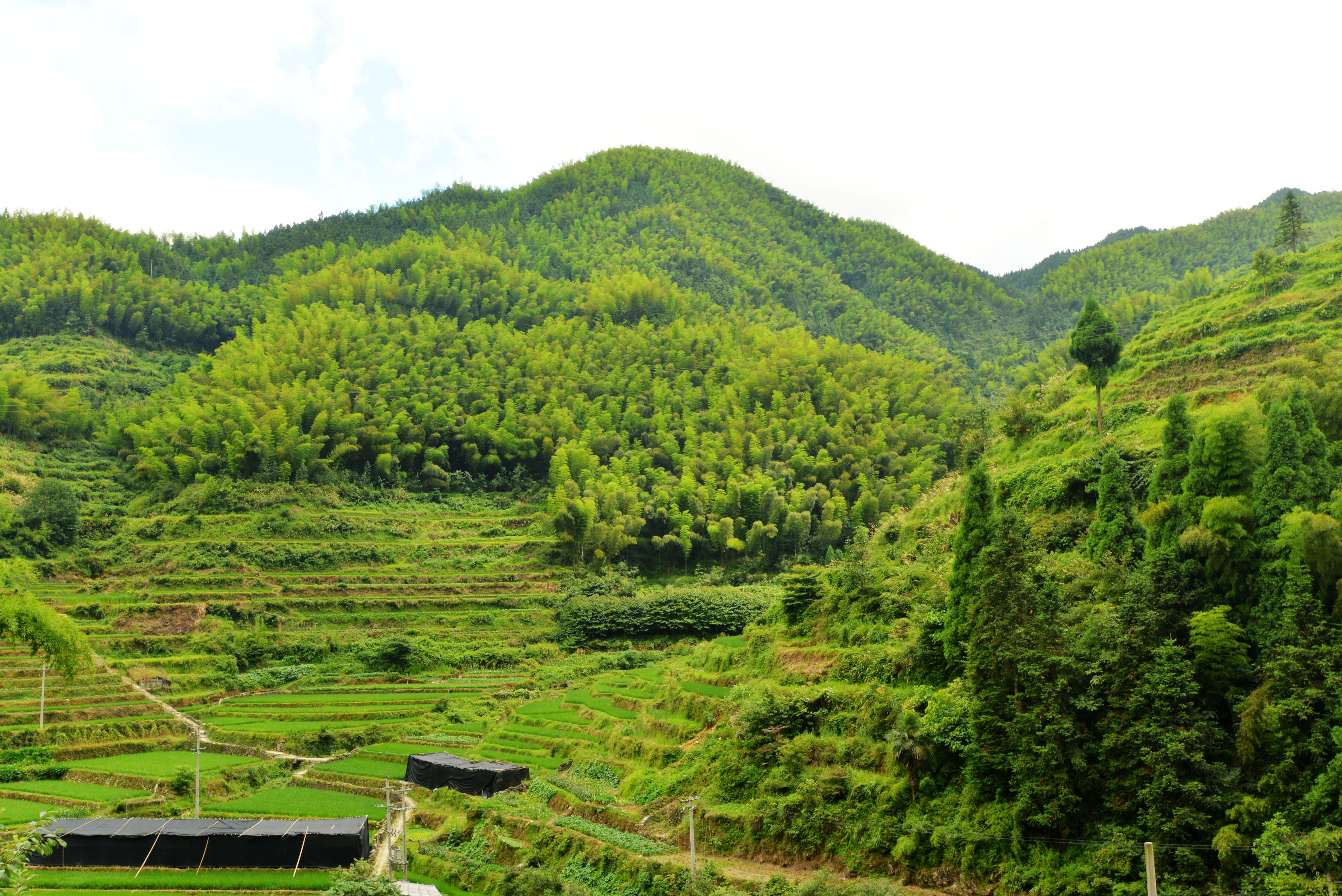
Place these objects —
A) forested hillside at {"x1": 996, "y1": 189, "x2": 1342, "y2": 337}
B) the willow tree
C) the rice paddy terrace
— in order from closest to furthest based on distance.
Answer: the willow tree → the rice paddy terrace → forested hillside at {"x1": 996, "y1": 189, "x2": 1342, "y2": 337}

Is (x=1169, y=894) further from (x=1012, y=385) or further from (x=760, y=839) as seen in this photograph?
(x=1012, y=385)

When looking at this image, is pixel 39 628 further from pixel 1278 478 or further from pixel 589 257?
pixel 589 257

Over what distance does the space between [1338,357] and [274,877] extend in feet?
104

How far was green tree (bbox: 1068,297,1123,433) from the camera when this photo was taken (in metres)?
31.3

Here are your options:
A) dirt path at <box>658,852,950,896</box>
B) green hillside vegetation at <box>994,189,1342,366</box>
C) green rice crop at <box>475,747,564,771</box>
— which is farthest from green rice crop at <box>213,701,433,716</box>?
green hillside vegetation at <box>994,189,1342,366</box>

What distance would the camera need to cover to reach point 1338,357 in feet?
90.2

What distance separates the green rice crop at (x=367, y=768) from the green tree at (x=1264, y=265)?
39.3 metres

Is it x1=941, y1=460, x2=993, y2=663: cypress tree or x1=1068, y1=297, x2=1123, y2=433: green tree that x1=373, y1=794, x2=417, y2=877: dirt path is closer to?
x1=941, y1=460, x2=993, y2=663: cypress tree

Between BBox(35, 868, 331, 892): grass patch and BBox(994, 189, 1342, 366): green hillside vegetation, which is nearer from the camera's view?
BBox(35, 868, 331, 892): grass patch

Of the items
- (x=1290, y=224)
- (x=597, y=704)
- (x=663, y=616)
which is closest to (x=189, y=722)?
(x=597, y=704)

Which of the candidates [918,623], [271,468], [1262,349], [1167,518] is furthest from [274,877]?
[271,468]

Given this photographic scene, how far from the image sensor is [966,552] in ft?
70.9

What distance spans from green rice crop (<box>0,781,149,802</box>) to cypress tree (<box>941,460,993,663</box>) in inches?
969

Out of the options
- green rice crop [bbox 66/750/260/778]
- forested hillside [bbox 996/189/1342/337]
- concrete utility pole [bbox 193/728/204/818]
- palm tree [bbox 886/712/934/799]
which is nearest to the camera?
palm tree [bbox 886/712/934/799]
